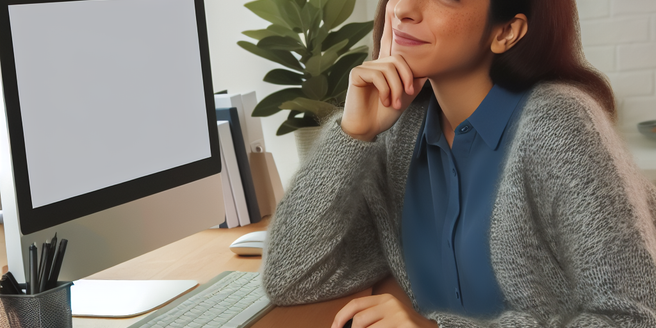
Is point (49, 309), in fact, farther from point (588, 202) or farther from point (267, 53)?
point (267, 53)

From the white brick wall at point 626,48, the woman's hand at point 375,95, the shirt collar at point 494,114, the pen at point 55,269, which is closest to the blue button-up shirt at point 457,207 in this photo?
the shirt collar at point 494,114

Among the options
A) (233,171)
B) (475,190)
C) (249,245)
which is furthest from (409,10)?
(233,171)

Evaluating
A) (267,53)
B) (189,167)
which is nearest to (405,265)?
(189,167)

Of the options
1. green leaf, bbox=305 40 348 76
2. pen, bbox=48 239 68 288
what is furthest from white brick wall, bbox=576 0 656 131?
pen, bbox=48 239 68 288

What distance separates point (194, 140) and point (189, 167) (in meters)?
0.05

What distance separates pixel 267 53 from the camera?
5.61 feet

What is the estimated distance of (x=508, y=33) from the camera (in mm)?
914

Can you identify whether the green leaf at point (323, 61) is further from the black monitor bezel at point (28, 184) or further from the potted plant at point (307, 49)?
the black monitor bezel at point (28, 184)

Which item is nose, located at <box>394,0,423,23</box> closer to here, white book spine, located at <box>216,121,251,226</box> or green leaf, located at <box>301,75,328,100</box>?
white book spine, located at <box>216,121,251,226</box>

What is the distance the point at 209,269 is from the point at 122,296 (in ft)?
0.60

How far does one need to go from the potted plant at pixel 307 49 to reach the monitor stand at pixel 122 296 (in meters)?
0.69

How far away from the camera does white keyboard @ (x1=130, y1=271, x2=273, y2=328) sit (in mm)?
850

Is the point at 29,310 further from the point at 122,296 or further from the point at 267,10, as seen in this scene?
the point at 267,10

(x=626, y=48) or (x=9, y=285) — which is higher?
(x=626, y=48)
